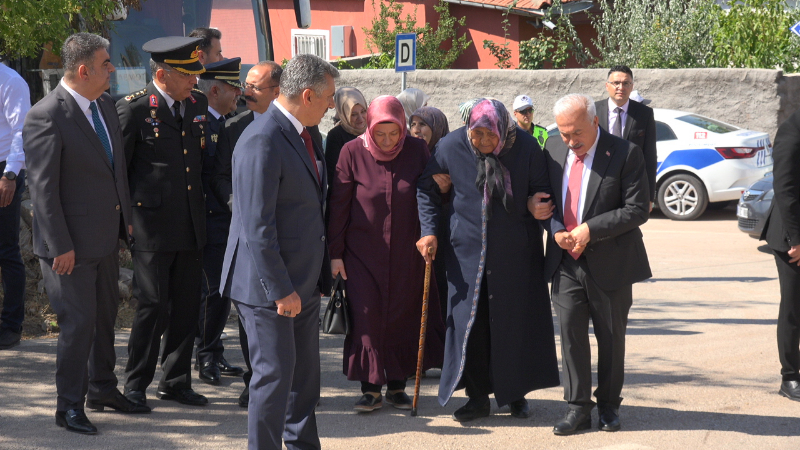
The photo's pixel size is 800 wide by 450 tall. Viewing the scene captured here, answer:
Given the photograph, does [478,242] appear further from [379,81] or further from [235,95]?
[379,81]

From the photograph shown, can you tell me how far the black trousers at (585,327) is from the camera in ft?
15.9

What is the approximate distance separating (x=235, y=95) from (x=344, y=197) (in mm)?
1459

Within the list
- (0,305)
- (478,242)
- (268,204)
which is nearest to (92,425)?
(268,204)

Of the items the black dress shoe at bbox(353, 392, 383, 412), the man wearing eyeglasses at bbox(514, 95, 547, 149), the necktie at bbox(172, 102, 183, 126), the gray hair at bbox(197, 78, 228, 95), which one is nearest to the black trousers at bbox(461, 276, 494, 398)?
the black dress shoe at bbox(353, 392, 383, 412)

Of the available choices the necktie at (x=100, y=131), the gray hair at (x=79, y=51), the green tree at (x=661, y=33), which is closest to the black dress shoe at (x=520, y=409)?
the necktie at (x=100, y=131)

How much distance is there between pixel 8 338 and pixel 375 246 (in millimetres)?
3003

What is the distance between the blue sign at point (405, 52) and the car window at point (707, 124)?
4.24 meters

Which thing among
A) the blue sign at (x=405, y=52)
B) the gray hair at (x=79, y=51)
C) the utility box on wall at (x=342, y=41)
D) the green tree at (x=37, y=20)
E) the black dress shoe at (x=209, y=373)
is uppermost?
the utility box on wall at (x=342, y=41)

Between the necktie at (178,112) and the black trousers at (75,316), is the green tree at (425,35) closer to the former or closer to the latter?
the necktie at (178,112)

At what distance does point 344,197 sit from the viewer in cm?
519

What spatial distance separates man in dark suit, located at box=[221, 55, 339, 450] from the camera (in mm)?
3789

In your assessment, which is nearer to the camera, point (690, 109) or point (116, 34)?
point (116, 34)

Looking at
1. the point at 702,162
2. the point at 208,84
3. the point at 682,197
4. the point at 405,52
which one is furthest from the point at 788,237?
the point at 405,52

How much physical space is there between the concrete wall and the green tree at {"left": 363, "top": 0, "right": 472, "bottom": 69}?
4.66 metres
